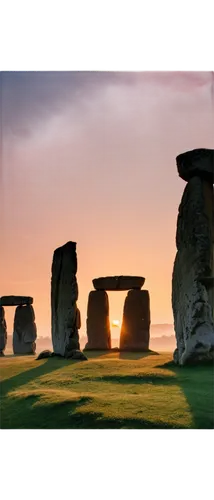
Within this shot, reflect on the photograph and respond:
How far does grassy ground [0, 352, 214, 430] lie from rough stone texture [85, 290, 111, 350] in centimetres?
1009

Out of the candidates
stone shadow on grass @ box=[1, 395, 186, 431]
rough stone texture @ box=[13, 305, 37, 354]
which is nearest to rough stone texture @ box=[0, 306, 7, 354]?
rough stone texture @ box=[13, 305, 37, 354]

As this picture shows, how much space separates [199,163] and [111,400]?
587cm

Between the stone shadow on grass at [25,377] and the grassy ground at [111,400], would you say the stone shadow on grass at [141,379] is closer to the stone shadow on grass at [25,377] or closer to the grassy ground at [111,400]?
the grassy ground at [111,400]

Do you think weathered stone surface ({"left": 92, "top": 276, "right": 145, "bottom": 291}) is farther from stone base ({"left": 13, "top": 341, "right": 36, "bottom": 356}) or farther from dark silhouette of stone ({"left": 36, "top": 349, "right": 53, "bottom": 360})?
dark silhouette of stone ({"left": 36, "top": 349, "right": 53, "bottom": 360})

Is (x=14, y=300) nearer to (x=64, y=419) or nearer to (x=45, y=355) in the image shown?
(x=45, y=355)

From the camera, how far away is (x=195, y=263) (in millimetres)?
8984

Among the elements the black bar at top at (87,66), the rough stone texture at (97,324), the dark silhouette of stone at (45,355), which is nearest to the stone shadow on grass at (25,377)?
the dark silhouette of stone at (45,355)

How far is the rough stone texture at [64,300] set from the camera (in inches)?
480

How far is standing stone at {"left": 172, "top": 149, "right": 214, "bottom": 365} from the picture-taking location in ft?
27.6
